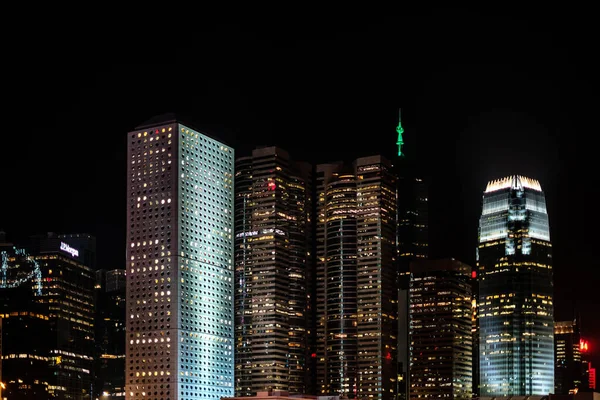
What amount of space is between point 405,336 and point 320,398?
18417 millimetres

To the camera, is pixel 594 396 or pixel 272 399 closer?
pixel 594 396

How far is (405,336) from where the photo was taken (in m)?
190

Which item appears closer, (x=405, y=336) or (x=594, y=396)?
(x=594, y=396)

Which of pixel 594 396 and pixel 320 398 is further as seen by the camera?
pixel 320 398

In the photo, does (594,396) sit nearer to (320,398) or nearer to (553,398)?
(553,398)

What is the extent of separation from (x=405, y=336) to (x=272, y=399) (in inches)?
949

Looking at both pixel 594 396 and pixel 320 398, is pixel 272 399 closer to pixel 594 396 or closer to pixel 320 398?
pixel 320 398

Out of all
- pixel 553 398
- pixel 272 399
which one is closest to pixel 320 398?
pixel 272 399

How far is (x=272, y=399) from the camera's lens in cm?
19338

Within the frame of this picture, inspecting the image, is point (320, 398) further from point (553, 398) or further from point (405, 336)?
point (553, 398)

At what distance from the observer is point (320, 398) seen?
196250 millimetres

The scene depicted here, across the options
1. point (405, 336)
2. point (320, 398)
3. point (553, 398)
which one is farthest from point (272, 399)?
point (553, 398)

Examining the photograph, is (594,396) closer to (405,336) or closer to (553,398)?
(553,398)

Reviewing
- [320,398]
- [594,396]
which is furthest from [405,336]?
[594,396]
